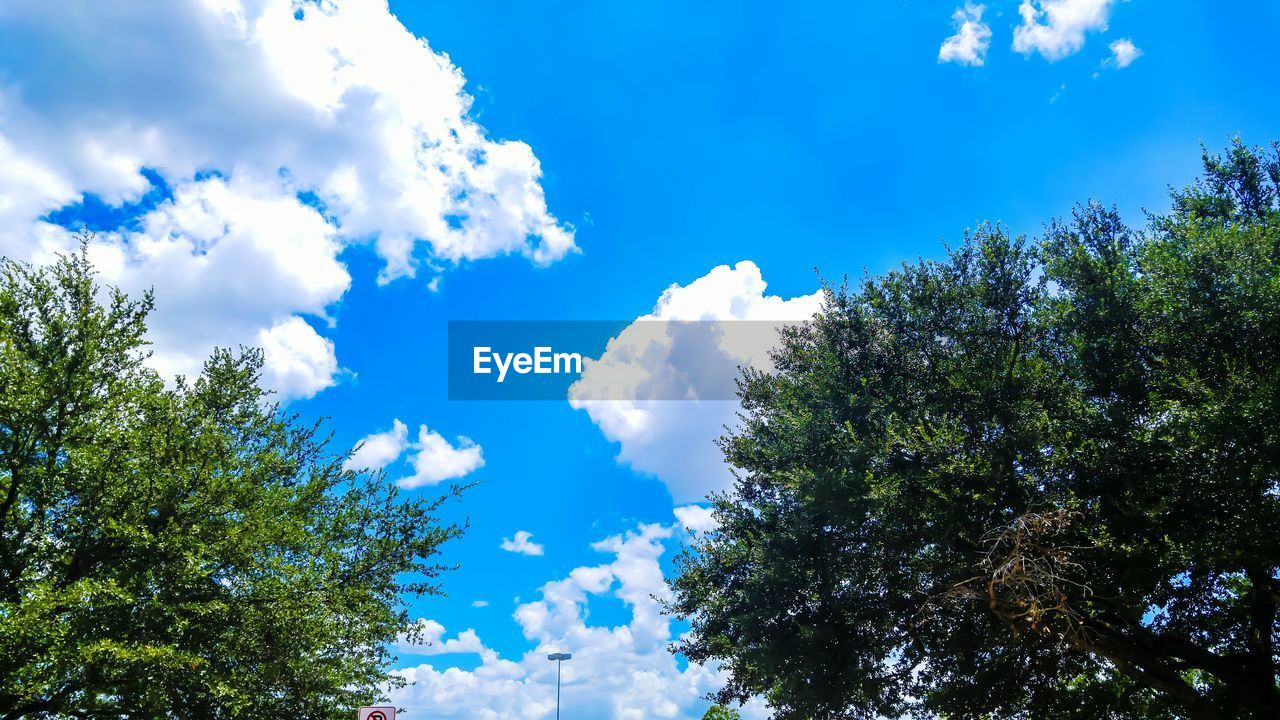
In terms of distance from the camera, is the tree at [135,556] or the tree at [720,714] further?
the tree at [720,714]

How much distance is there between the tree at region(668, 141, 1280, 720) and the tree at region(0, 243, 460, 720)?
12740mm

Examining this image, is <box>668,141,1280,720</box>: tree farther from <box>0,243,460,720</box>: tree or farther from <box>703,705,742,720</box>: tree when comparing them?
<box>703,705,742,720</box>: tree

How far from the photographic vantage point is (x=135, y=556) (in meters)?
19.5

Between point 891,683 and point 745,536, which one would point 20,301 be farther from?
point 891,683

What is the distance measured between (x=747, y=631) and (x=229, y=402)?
1859 centimetres

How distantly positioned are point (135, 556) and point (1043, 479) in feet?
74.2

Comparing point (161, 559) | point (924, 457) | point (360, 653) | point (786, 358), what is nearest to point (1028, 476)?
point (924, 457)

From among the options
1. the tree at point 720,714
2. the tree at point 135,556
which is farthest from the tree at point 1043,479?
the tree at point 720,714

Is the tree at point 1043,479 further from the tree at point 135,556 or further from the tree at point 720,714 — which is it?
the tree at point 720,714

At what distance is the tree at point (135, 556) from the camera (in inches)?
684

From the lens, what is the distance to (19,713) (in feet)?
57.8

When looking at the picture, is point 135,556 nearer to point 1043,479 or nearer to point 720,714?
point 1043,479

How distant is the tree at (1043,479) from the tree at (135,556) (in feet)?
41.8

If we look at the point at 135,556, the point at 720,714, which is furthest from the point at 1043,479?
the point at 720,714
